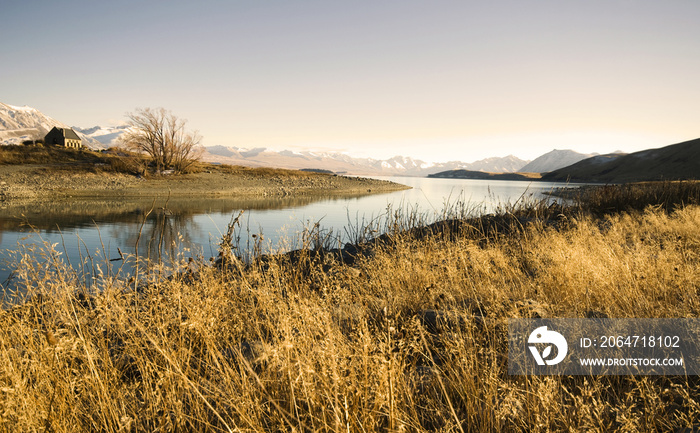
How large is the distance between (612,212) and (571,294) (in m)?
10.7

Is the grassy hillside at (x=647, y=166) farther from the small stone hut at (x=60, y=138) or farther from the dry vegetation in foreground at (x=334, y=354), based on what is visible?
the small stone hut at (x=60, y=138)

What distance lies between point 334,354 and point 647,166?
374 ft

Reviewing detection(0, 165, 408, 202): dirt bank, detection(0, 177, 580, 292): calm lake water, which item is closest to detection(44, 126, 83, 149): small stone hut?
detection(0, 165, 408, 202): dirt bank

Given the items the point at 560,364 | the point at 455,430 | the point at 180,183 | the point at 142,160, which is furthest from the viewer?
the point at 142,160

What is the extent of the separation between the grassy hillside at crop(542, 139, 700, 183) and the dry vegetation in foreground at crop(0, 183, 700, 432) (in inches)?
3203

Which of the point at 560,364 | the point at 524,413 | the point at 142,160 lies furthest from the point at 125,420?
the point at 142,160

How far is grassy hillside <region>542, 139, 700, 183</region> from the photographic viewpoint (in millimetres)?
73125

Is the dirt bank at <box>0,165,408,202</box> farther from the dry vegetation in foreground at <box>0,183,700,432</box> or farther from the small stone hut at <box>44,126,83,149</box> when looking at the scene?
the small stone hut at <box>44,126,83,149</box>

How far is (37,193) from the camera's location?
20547mm

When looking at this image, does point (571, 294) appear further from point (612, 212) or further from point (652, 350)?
point (612, 212)

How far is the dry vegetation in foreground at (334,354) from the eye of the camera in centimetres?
180

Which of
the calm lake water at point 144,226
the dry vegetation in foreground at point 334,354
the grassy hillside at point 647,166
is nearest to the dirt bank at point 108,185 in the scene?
the calm lake water at point 144,226

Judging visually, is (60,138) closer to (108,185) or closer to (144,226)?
(108,185)

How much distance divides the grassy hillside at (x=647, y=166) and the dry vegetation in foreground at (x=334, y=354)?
81.4m
